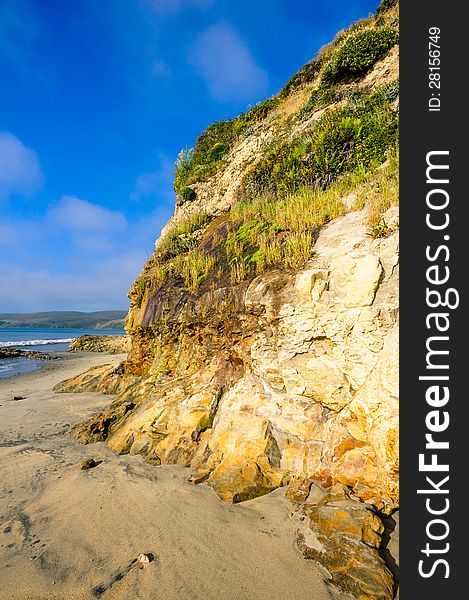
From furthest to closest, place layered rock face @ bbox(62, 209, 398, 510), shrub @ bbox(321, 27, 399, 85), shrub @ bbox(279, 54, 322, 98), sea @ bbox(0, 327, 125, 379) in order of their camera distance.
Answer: sea @ bbox(0, 327, 125, 379) → shrub @ bbox(279, 54, 322, 98) → shrub @ bbox(321, 27, 399, 85) → layered rock face @ bbox(62, 209, 398, 510)

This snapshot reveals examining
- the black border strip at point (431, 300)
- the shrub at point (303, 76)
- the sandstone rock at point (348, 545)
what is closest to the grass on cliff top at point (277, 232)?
the black border strip at point (431, 300)

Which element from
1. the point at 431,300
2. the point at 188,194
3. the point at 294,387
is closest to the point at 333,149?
the point at 188,194

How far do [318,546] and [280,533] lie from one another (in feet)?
1.45

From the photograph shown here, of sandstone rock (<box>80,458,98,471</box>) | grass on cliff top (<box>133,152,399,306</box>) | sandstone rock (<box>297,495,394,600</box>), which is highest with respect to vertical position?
grass on cliff top (<box>133,152,399,306</box>)

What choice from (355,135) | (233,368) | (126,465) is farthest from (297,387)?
(355,135)

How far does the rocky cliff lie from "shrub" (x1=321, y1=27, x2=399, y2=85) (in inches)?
217

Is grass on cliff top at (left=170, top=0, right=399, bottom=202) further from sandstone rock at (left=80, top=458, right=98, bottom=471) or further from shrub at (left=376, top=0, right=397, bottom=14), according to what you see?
sandstone rock at (left=80, top=458, right=98, bottom=471)

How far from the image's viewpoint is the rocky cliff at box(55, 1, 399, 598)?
3.95 metres

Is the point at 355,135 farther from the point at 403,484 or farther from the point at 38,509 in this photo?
the point at 38,509

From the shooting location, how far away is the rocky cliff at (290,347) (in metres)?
3.95

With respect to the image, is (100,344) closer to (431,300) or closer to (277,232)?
(277,232)

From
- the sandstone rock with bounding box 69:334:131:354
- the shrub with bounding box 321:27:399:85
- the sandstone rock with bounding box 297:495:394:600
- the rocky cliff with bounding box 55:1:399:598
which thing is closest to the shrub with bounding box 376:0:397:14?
the shrub with bounding box 321:27:399:85

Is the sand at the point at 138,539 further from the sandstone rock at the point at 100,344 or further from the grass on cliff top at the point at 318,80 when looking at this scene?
the sandstone rock at the point at 100,344

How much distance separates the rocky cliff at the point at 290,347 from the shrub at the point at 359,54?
551 centimetres
